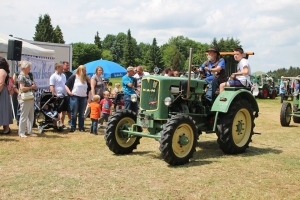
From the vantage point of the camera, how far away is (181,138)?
19.5ft

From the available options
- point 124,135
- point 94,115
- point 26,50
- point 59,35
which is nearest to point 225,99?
point 124,135

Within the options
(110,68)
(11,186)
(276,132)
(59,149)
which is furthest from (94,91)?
(110,68)

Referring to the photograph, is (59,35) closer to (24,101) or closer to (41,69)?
(41,69)

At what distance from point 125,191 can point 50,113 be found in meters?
5.38

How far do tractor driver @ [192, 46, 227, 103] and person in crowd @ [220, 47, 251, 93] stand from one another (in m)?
0.16

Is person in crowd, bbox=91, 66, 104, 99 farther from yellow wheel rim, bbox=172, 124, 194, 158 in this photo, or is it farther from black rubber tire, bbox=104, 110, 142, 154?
yellow wheel rim, bbox=172, 124, 194, 158

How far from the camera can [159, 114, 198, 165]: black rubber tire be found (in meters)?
5.69

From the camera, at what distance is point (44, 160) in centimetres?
627

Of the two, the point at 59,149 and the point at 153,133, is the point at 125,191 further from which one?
the point at 59,149

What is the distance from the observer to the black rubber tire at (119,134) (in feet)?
21.4

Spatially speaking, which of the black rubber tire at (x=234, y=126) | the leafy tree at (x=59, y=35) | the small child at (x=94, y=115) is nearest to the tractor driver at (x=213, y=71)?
the black rubber tire at (x=234, y=126)

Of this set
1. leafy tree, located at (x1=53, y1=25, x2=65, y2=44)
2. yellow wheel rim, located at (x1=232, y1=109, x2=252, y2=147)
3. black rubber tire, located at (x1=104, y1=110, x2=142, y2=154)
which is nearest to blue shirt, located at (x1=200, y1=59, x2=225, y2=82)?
yellow wheel rim, located at (x1=232, y1=109, x2=252, y2=147)

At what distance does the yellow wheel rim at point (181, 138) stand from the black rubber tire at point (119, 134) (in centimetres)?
106

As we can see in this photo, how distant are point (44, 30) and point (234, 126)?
82461mm
